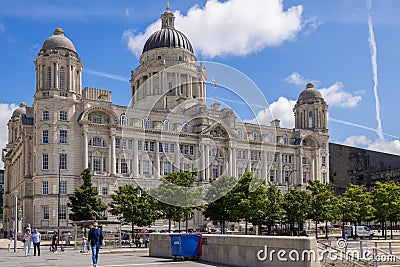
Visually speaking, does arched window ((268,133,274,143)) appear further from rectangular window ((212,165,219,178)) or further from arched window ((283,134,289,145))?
rectangular window ((212,165,219,178))

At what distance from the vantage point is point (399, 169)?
14375 centimetres

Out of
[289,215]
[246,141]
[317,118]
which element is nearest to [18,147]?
[246,141]

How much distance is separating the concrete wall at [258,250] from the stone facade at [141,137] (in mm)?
50638

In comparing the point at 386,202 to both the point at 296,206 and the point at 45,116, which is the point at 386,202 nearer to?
the point at 296,206

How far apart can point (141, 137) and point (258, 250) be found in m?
78.0

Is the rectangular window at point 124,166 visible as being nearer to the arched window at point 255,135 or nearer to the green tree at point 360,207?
the arched window at point 255,135

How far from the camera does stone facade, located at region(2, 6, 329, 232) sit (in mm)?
91938

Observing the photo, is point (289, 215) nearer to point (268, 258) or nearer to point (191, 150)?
point (191, 150)

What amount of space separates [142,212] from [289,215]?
70.0 ft

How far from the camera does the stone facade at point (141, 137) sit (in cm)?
9194

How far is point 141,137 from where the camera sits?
336ft

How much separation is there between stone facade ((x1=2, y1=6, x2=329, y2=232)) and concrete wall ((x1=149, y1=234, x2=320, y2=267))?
5064 centimetres

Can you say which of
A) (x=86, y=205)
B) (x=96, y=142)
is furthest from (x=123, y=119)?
(x=86, y=205)

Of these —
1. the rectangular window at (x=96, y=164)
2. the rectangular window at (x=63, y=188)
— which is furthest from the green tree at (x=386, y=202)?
the rectangular window at (x=63, y=188)
